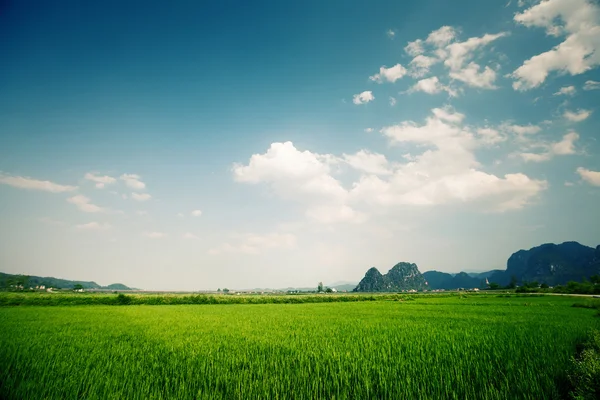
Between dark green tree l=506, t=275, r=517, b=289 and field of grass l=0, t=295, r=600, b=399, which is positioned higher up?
field of grass l=0, t=295, r=600, b=399

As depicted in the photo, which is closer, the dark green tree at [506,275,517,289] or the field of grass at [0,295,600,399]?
the field of grass at [0,295,600,399]

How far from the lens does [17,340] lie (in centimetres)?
1006

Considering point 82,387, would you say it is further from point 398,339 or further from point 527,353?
point 527,353

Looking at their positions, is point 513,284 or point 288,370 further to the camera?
point 513,284

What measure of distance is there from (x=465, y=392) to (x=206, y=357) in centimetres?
609

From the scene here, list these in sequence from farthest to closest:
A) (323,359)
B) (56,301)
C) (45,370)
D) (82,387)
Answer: (56,301), (323,359), (45,370), (82,387)

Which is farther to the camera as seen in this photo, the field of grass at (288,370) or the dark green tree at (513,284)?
the dark green tree at (513,284)

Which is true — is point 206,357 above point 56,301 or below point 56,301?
above

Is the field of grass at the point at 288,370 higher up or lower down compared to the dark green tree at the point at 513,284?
higher up

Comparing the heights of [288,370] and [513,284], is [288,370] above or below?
above

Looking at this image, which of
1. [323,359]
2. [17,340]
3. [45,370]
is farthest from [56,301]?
[323,359]

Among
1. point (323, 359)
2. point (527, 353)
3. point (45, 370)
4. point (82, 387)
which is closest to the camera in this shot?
point (82, 387)

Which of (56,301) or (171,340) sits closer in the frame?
(171,340)

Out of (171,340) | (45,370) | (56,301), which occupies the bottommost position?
(56,301)
